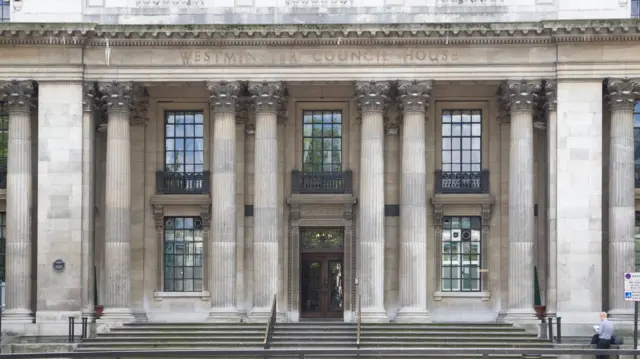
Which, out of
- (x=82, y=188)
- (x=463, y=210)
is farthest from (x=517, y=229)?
(x=82, y=188)

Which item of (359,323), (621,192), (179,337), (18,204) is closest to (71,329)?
(179,337)

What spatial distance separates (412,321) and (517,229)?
471cm

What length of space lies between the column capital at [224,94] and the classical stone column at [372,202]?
165 inches

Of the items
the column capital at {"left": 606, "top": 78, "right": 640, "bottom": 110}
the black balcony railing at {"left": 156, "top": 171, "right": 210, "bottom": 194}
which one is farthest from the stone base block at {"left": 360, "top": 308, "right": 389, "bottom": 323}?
the column capital at {"left": 606, "top": 78, "right": 640, "bottom": 110}

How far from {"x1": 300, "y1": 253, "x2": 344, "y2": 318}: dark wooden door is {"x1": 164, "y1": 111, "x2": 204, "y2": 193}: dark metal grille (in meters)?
5.06

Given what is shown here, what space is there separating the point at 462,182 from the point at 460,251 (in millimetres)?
2499

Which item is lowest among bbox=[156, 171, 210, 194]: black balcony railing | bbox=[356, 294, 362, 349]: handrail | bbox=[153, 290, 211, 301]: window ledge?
bbox=[356, 294, 362, 349]: handrail

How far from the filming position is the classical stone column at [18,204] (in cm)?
4050

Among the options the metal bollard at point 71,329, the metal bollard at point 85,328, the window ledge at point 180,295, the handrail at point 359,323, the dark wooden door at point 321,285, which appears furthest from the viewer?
the dark wooden door at point 321,285

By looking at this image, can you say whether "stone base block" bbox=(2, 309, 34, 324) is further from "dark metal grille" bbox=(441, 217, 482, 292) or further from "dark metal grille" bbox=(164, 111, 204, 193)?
"dark metal grille" bbox=(441, 217, 482, 292)

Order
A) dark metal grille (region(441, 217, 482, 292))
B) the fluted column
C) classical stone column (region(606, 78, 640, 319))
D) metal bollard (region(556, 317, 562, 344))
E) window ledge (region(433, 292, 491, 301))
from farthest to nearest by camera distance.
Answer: dark metal grille (region(441, 217, 482, 292)) < window ledge (region(433, 292, 491, 301)) < the fluted column < classical stone column (region(606, 78, 640, 319)) < metal bollard (region(556, 317, 562, 344))

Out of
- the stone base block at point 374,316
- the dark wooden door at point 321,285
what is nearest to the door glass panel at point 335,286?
the dark wooden door at point 321,285

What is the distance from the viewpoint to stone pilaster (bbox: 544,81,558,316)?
132 ft

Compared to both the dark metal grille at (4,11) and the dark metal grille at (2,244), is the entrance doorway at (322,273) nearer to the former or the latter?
the dark metal grille at (2,244)
